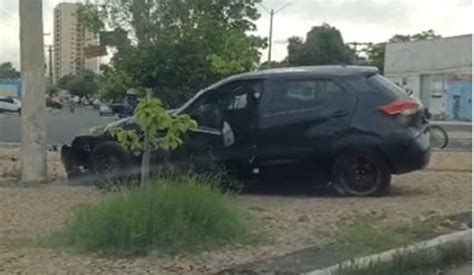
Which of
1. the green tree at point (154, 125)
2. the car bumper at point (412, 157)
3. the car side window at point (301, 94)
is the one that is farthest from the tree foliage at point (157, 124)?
the car bumper at point (412, 157)

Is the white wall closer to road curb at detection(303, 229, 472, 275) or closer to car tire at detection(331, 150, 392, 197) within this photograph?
car tire at detection(331, 150, 392, 197)

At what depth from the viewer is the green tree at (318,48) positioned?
52584mm

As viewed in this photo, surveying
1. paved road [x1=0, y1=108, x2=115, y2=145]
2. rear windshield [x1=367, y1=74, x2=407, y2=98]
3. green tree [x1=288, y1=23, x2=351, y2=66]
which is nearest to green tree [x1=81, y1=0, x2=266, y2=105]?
paved road [x1=0, y1=108, x2=115, y2=145]

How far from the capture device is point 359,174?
31.9 ft

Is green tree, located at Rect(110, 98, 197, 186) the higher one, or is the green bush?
green tree, located at Rect(110, 98, 197, 186)

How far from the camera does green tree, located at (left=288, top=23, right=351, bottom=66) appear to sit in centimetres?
5258

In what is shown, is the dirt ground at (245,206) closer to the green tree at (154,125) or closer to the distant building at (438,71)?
the green tree at (154,125)

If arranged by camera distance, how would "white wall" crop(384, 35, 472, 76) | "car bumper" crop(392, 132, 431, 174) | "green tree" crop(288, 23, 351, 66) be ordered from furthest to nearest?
1. "green tree" crop(288, 23, 351, 66)
2. "white wall" crop(384, 35, 472, 76)
3. "car bumper" crop(392, 132, 431, 174)

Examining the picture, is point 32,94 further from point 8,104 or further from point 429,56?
point 8,104

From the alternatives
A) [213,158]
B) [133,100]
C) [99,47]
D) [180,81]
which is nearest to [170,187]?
[213,158]

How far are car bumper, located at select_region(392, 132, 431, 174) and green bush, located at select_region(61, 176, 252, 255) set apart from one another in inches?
117

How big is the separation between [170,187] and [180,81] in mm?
5374

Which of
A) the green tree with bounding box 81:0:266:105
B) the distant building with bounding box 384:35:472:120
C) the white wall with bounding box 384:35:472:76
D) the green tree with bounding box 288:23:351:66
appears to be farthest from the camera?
the green tree with bounding box 288:23:351:66

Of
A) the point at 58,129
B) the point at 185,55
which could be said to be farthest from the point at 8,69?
the point at 185,55
